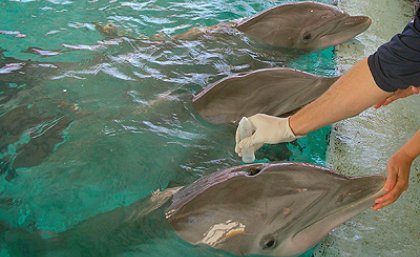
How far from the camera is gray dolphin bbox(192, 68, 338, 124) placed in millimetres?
4469

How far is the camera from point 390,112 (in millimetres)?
5199

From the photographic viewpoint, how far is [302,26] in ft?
19.6

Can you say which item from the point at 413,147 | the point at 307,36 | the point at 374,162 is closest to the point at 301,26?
the point at 307,36

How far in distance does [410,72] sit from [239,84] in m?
1.62

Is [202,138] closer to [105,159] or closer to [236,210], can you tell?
[105,159]

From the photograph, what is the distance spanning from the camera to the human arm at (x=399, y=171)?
2984 mm

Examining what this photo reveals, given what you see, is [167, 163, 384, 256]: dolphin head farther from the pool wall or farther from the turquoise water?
the pool wall

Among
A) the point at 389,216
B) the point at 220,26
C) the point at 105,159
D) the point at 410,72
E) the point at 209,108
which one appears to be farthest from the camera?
the point at 220,26

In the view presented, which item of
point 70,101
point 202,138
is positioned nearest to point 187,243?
point 202,138

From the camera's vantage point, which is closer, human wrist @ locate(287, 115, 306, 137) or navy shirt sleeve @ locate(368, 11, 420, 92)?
navy shirt sleeve @ locate(368, 11, 420, 92)

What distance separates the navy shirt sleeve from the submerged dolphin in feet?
8.88

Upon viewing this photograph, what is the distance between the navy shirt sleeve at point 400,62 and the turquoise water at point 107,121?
55.2 inches

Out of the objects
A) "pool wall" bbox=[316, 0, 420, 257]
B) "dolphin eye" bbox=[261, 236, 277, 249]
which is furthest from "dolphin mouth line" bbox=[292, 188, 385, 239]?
"pool wall" bbox=[316, 0, 420, 257]

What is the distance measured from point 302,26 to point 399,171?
332 cm
